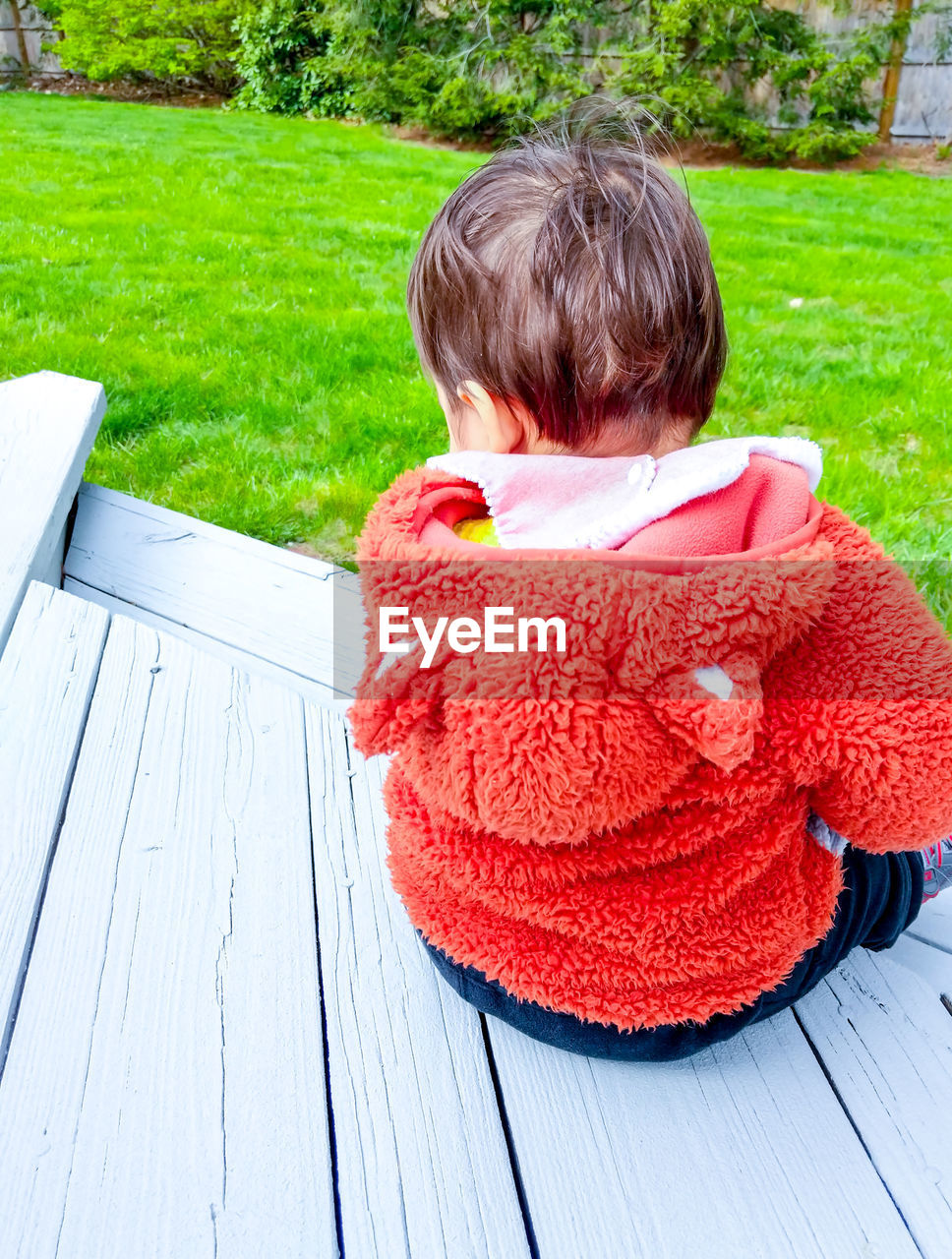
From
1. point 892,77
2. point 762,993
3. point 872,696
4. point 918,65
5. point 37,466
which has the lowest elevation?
point 762,993

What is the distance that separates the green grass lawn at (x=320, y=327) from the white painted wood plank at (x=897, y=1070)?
4.97ft

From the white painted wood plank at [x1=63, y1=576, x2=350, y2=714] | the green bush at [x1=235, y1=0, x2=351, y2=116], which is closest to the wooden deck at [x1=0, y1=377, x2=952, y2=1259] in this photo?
the white painted wood plank at [x1=63, y1=576, x2=350, y2=714]

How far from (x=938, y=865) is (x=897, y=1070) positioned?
260 mm

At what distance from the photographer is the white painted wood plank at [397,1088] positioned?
36.3 inches

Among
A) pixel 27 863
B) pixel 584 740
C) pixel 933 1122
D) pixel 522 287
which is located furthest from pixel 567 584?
pixel 27 863

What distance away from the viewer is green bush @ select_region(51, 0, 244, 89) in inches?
521

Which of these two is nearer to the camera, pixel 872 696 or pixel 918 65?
pixel 872 696

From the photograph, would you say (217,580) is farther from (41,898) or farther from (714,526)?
(714,526)

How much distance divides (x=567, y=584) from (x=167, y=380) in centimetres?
301

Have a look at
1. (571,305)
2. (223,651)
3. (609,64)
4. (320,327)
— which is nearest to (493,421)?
(571,305)

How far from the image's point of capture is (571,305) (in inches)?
35.9

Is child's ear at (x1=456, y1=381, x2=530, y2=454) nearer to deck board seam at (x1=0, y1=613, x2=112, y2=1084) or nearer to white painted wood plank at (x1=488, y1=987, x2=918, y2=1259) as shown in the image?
white painted wood plank at (x1=488, y1=987, x2=918, y2=1259)

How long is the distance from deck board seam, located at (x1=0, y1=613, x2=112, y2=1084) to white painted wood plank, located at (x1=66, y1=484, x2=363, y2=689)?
290 millimetres

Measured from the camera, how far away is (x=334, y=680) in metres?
1.72
